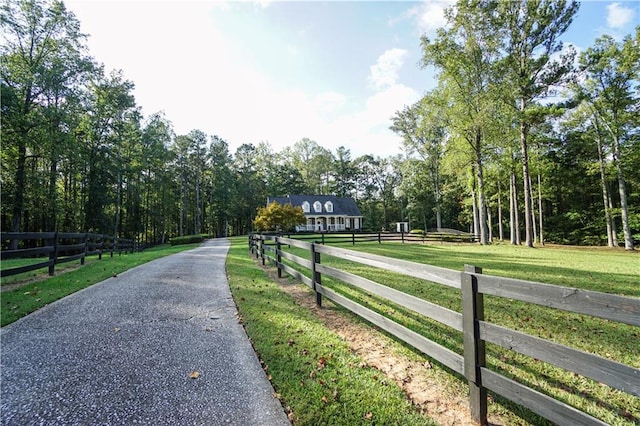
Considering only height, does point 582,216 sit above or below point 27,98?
below

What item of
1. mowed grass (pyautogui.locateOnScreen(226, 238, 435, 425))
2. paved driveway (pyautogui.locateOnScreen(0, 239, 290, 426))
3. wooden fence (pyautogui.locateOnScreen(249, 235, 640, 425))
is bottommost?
mowed grass (pyautogui.locateOnScreen(226, 238, 435, 425))

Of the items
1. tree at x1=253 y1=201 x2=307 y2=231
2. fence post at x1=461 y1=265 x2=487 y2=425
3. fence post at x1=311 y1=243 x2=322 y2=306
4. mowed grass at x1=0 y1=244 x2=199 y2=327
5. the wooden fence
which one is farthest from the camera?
tree at x1=253 y1=201 x2=307 y2=231

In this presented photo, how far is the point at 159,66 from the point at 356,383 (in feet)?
39.6

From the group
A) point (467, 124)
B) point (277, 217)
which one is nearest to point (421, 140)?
point (467, 124)

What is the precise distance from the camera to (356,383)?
2.60 m

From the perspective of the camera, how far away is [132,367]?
9.32 ft

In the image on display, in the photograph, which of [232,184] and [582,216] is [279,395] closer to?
[582,216]

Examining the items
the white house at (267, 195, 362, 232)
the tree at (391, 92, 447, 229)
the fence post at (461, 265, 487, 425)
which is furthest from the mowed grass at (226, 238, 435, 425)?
the white house at (267, 195, 362, 232)

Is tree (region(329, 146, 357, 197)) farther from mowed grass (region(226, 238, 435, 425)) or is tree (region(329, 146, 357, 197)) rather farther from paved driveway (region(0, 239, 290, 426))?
mowed grass (region(226, 238, 435, 425))

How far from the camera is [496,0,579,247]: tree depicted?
1627 cm

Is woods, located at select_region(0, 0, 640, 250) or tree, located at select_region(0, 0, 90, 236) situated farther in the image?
woods, located at select_region(0, 0, 640, 250)

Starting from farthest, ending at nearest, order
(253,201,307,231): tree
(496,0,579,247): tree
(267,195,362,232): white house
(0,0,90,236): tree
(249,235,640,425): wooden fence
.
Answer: (267,195,362,232): white house → (253,201,307,231): tree → (496,0,579,247): tree → (0,0,90,236): tree → (249,235,640,425): wooden fence

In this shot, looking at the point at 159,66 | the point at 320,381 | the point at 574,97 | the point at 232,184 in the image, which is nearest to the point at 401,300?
the point at 320,381

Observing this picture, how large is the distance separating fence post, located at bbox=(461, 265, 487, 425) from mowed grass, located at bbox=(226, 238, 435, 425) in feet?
1.32
